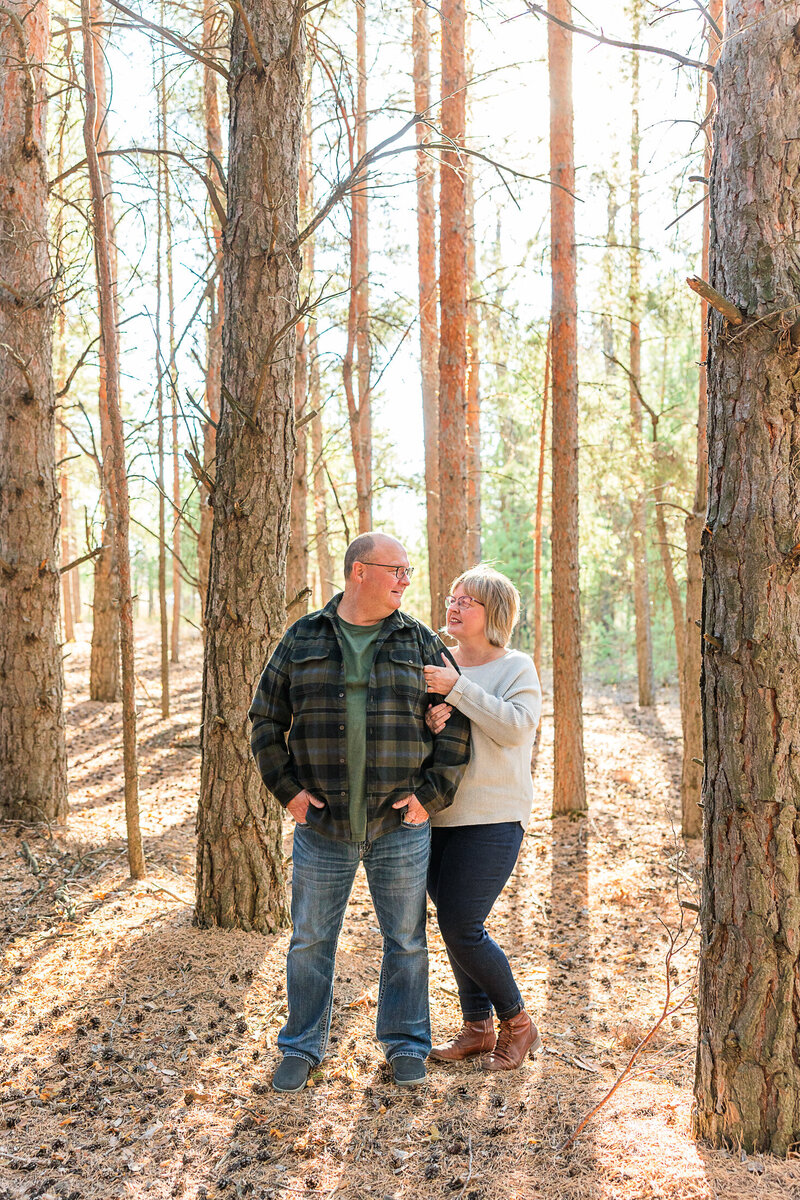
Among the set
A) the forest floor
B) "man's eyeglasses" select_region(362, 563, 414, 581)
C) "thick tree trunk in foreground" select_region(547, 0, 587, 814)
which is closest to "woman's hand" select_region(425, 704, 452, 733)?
"man's eyeglasses" select_region(362, 563, 414, 581)

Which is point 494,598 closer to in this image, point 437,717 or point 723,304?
point 437,717

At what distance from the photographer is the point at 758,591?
2799 mm

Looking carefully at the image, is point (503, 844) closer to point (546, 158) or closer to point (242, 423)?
point (242, 423)

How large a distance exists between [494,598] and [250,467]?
1.51 metres

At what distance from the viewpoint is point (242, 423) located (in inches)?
174

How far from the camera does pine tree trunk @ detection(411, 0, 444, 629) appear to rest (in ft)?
32.9

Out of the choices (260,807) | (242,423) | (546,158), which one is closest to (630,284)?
(546,158)

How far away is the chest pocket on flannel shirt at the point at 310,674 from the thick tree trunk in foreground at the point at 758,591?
4.42ft

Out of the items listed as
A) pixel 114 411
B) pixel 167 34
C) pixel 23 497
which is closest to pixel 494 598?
pixel 114 411

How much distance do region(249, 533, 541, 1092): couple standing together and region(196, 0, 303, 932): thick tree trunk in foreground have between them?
102 cm

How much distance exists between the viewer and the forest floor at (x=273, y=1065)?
285 cm

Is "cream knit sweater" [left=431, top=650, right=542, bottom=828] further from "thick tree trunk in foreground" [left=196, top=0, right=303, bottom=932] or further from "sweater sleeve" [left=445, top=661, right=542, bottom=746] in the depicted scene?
"thick tree trunk in foreground" [left=196, top=0, right=303, bottom=932]

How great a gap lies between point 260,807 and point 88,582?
60.4 m

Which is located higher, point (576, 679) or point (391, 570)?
point (391, 570)
